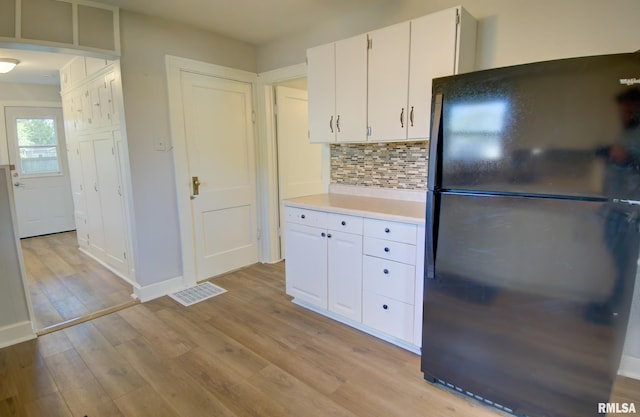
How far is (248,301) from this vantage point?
296 cm

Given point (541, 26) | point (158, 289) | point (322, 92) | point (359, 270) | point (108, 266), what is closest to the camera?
point (541, 26)

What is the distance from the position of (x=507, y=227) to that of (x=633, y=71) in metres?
0.72

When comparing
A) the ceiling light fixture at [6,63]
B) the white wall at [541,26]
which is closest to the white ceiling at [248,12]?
the white wall at [541,26]

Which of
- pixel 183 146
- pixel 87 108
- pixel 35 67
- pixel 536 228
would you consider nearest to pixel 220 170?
pixel 183 146

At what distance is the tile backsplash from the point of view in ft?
8.38

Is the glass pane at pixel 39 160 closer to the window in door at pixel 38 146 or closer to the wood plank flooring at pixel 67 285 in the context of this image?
the window in door at pixel 38 146

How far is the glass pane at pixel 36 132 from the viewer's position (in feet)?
17.1

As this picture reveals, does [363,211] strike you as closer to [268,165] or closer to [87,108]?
[268,165]

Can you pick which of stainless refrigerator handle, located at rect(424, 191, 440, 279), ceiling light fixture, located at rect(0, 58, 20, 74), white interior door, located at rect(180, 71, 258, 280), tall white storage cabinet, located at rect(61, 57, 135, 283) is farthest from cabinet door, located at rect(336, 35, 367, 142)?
ceiling light fixture, located at rect(0, 58, 20, 74)

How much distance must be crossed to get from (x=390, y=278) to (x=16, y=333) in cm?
268

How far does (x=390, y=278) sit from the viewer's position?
85.2 inches

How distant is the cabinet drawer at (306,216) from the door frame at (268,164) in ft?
3.46

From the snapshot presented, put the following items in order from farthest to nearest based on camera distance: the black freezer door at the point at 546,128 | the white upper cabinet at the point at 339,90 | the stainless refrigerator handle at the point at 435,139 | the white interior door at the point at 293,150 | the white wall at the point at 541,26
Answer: the white interior door at the point at 293,150
the white upper cabinet at the point at 339,90
the white wall at the point at 541,26
the stainless refrigerator handle at the point at 435,139
the black freezer door at the point at 546,128

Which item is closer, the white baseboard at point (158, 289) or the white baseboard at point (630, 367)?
the white baseboard at point (630, 367)
